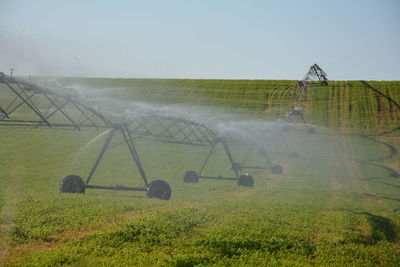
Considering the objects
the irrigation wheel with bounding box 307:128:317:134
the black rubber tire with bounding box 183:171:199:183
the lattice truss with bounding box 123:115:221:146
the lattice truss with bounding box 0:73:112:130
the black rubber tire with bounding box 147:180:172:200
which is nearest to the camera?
the lattice truss with bounding box 0:73:112:130

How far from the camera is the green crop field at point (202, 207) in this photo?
11633 mm

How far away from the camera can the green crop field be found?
1163 cm

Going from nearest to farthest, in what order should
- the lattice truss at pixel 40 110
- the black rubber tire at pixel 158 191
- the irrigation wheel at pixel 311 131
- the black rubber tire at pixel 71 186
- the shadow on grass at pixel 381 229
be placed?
the shadow on grass at pixel 381 229
the lattice truss at pixel 40 110
the black rubber tire at pixel 71 186
the black rubber tire at pixel 158 191
the irrigation wheel at pixel 311 131

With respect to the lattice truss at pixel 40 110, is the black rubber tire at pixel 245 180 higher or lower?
lower

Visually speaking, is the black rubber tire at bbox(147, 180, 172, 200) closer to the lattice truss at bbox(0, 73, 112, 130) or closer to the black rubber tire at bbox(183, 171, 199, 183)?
the lattice truss at bbox(0, 73, 112, 130)

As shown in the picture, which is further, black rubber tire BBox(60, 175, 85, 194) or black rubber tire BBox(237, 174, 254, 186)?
black rubber tire BBox(237, 174, 254, 186)

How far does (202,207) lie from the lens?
59.3 feet

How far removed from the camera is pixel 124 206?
16.8 metres

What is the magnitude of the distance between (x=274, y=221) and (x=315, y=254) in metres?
3.28

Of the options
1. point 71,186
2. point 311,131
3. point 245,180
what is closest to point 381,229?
point 245,180

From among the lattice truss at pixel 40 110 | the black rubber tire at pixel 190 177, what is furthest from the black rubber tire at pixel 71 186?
the black rubber tire at pixel 190 177

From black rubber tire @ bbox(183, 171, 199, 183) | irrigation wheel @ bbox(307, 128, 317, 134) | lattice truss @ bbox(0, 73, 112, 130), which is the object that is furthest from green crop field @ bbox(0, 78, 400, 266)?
lattice truss @ bbox(0, 73, 112, 130)

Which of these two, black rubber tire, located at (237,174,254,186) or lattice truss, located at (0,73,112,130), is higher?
lattice truss, located at (0,73,112,130)

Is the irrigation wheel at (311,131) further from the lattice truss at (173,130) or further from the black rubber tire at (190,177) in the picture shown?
the black rubber tire at (190,177)
